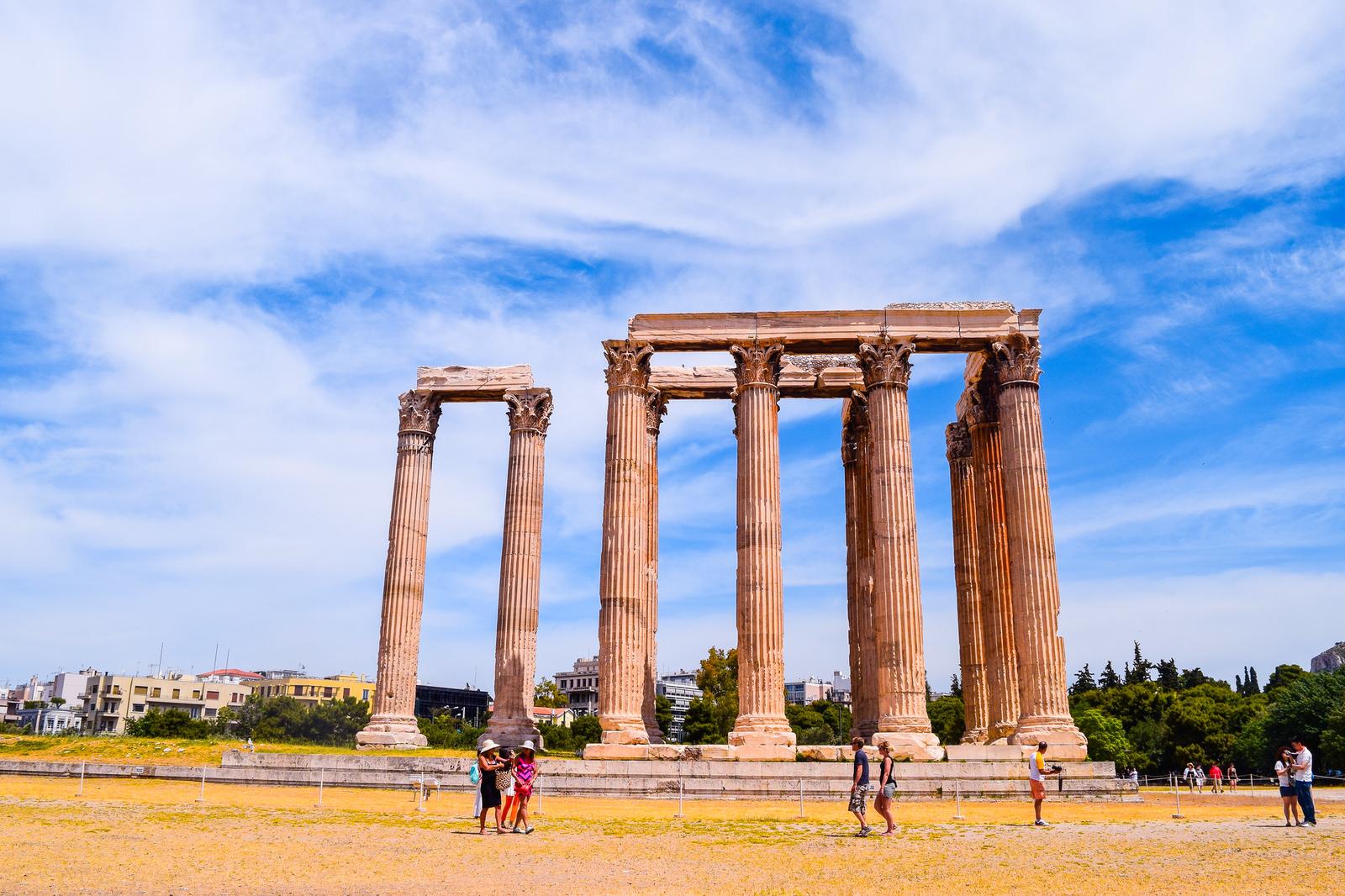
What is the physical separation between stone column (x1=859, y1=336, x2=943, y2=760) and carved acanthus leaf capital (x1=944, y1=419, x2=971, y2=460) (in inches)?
267

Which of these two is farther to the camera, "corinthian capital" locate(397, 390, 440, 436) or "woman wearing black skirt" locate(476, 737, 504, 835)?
"corinthian capital" locate(397, 390, 440, 436)

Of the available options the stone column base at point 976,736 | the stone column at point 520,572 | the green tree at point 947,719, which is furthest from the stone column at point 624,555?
the green tree at point 947,719

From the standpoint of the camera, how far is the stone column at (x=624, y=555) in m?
35.5

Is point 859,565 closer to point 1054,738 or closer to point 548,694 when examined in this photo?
point 1054,738

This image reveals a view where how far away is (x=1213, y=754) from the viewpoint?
8031 cm

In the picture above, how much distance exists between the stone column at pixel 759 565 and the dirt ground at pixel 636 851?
773 cm

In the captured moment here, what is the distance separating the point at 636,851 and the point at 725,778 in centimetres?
1373

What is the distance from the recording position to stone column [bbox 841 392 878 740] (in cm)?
4053

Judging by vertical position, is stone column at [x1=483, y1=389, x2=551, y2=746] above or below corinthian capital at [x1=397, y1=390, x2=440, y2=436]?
below

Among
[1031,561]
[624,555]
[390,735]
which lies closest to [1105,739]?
[1031,561]

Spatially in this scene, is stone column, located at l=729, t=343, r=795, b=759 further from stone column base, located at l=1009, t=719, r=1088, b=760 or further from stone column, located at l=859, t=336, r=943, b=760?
stone column base, located at l=1009, t=719, r=1088, b=760

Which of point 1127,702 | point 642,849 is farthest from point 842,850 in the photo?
point 1127,702

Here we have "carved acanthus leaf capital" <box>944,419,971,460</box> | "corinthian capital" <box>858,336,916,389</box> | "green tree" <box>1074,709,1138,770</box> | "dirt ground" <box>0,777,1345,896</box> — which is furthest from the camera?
"green tree" <box>1074,709,1138,770</box>

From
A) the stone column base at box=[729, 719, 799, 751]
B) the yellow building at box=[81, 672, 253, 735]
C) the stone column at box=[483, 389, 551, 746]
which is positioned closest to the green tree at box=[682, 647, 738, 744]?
the stone column at box=[483, 389, 551, 746]
